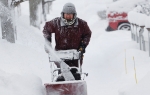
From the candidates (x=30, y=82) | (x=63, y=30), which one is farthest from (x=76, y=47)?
(x=30, y=82)

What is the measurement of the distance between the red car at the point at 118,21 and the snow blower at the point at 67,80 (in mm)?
15361

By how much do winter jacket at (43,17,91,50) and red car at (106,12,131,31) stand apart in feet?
49.5

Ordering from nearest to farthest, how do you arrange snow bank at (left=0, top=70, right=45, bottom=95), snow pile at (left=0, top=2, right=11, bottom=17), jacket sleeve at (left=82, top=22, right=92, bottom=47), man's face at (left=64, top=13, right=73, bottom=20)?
snow bank at (left=0, top=70, right=45, bottom=95)
man's face at (left=64, top=13, right=73, bottom=20)
jacket sleeve at (left=82, top=22, right=92, bottom=47)
snow pile at (left=0, top=2, right=11, bottom=17)

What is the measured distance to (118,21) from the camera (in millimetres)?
22594

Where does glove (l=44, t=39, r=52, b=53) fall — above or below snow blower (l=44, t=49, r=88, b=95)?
above

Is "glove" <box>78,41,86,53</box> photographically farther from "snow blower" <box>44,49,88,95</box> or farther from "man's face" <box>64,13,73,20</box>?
"man's face" <box>64,13,73,20</box>

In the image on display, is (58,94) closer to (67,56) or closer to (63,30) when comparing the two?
(67,56)

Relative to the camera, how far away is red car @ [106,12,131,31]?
2234cm

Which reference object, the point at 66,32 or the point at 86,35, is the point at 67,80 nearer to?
the point at 66,32

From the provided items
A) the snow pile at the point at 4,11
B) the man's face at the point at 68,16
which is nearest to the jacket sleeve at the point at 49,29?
the man's face at the point at 68,16

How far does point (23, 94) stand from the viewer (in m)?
6.29

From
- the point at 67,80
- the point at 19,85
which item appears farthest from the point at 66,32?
the point at 19,85

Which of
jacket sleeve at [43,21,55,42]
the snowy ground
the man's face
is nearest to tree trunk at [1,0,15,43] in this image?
the snowy ground

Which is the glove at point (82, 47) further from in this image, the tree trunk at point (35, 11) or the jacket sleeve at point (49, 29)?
the tree trunk at point (35, 11)
